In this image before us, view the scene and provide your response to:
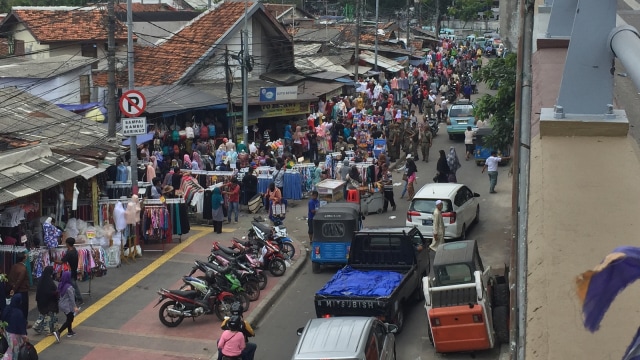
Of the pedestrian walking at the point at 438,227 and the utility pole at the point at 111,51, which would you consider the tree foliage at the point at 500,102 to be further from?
the utility pole at the point at 111,51

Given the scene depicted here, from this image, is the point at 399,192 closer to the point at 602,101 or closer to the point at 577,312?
the point at 602,101

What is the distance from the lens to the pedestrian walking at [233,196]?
2480 centimetres

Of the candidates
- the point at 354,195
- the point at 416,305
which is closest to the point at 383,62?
the point at 354,195

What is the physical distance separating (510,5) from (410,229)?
1627 centimetres

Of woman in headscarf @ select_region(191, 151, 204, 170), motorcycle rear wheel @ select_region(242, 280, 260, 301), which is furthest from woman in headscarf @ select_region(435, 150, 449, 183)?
motorcycle rear wheel @ select_region(242, 280, 260, 301)

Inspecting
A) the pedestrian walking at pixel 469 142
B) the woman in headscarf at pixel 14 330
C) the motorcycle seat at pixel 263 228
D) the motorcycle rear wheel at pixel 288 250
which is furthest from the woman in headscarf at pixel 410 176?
the woman in headscarf at pixel 14 330

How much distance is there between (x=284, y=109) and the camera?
1483 inches

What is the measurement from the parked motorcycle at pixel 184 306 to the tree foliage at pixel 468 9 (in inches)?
3427

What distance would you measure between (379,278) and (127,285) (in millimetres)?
5433

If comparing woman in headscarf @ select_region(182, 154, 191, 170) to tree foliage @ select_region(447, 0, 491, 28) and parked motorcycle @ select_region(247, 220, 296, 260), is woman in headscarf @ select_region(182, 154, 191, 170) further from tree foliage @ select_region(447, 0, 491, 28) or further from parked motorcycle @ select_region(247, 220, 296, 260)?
tree foliage @ select_region(447, 0, 491, 28)

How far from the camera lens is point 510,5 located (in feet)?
108

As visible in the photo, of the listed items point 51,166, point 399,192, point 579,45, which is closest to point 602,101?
point 579,45

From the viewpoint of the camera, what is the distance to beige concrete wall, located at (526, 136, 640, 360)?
691 cm

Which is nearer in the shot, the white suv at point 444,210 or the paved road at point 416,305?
the paved road at point 416,305
